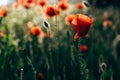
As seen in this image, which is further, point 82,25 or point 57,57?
point 57,57

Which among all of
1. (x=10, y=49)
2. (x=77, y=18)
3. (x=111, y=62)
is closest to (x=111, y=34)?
(x=111, y=62)

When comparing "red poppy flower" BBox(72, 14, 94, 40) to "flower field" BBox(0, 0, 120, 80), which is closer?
"red poppy flower" BBox(72, 14, 94, 40)

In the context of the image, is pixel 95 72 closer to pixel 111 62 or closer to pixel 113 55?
pixel 111 62

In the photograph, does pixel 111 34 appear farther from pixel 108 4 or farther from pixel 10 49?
pixel 108 4

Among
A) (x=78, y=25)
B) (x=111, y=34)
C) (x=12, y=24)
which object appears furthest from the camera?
(x=111, y=34)

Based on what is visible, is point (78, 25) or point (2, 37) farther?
point (2, 37)

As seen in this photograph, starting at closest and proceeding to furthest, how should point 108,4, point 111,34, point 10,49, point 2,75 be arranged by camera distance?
point 2,75 < point 10,49 < point 111,34 < point 108,4

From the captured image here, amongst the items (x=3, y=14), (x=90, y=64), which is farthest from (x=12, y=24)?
(x=90, y=64)

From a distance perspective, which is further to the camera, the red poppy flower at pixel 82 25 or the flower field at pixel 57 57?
the flower field at pixel 57 57

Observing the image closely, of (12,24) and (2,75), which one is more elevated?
(12,24)

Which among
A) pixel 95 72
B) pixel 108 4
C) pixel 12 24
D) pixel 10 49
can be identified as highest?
pixel 108 4
